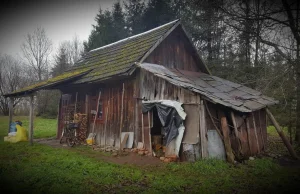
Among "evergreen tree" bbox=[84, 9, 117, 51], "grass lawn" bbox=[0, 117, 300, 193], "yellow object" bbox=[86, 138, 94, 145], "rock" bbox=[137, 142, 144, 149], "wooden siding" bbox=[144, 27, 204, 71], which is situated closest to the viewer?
"grass lawn" bbox=[0, 117, 300, 193]

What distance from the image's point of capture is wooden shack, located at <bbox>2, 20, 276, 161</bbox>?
8.43 metres

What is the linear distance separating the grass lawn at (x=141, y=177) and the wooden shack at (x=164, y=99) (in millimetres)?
1052

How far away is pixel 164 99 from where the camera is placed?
949cm

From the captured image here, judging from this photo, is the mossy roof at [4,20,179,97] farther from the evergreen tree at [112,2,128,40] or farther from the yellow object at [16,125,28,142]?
the evergreen tree at [112,2,128,40]

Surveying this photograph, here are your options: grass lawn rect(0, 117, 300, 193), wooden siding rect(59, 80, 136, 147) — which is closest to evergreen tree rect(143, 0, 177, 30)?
wooden siding rect(59, 80, 136, 147)

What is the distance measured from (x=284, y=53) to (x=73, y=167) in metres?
10.9

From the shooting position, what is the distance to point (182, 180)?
626 cm

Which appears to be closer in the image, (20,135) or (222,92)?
(222,92)

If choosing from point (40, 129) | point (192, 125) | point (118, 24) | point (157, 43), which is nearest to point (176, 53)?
point (157, 43)

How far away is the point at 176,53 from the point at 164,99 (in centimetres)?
468

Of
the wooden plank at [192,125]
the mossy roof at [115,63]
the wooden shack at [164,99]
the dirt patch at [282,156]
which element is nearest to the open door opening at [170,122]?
the wooden shack at [164,99]

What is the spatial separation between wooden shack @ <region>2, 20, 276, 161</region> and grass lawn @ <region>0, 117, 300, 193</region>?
1.05 metres

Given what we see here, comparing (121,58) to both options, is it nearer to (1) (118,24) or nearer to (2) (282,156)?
(2) (282,156)

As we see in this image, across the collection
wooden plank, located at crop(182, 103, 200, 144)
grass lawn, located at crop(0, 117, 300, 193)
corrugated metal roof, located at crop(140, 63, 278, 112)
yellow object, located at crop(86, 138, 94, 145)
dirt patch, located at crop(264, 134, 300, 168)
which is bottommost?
dirt patch, located at crop(264, 134, 300, 168)
